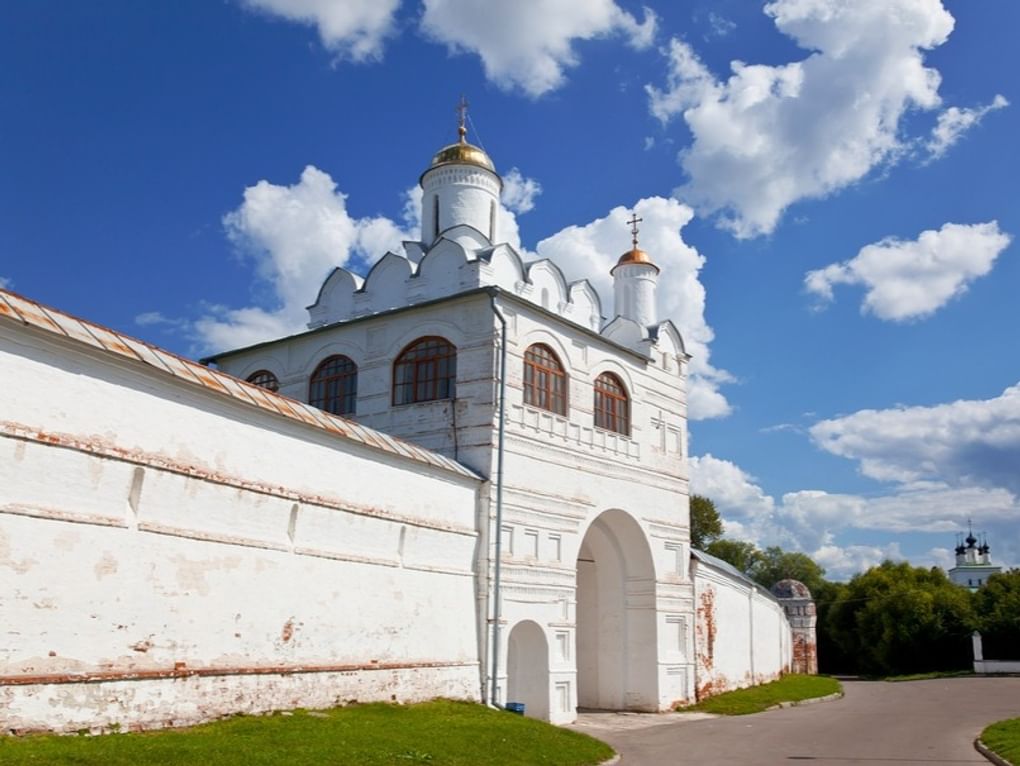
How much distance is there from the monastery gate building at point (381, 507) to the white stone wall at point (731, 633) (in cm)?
11

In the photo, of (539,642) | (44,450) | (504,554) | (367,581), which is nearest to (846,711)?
(539,642)

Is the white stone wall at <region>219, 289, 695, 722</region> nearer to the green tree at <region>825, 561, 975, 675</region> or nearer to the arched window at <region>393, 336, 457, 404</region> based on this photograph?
the arched window at <region>393, 336, 457, 404</region>

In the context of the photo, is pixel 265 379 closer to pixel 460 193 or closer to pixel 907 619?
pixel 460 193

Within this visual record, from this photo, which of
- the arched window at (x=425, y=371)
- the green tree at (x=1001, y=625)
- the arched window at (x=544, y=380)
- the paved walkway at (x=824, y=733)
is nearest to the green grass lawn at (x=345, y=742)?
the paved walkway at (x=824, y=733)

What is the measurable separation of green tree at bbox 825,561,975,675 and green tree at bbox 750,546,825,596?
2195 cm

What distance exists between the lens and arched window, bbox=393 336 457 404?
56.4 feet

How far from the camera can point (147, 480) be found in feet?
32.6

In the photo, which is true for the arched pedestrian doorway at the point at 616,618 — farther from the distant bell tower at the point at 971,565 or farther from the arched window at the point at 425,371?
the distant bell tower at the point at 971,565

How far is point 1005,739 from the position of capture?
1350 centimetres

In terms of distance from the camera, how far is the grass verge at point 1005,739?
12.0 m

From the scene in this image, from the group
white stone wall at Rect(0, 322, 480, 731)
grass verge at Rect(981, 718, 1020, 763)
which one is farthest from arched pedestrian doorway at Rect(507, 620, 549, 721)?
grass verge at Rect(981, 718, 1020, 763)

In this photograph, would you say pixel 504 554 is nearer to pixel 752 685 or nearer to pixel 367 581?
pixel 367 581

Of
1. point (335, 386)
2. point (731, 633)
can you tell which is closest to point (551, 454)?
point (335, 386)

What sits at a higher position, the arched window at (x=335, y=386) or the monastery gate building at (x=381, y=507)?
the arched window at (x=335, y=386)
